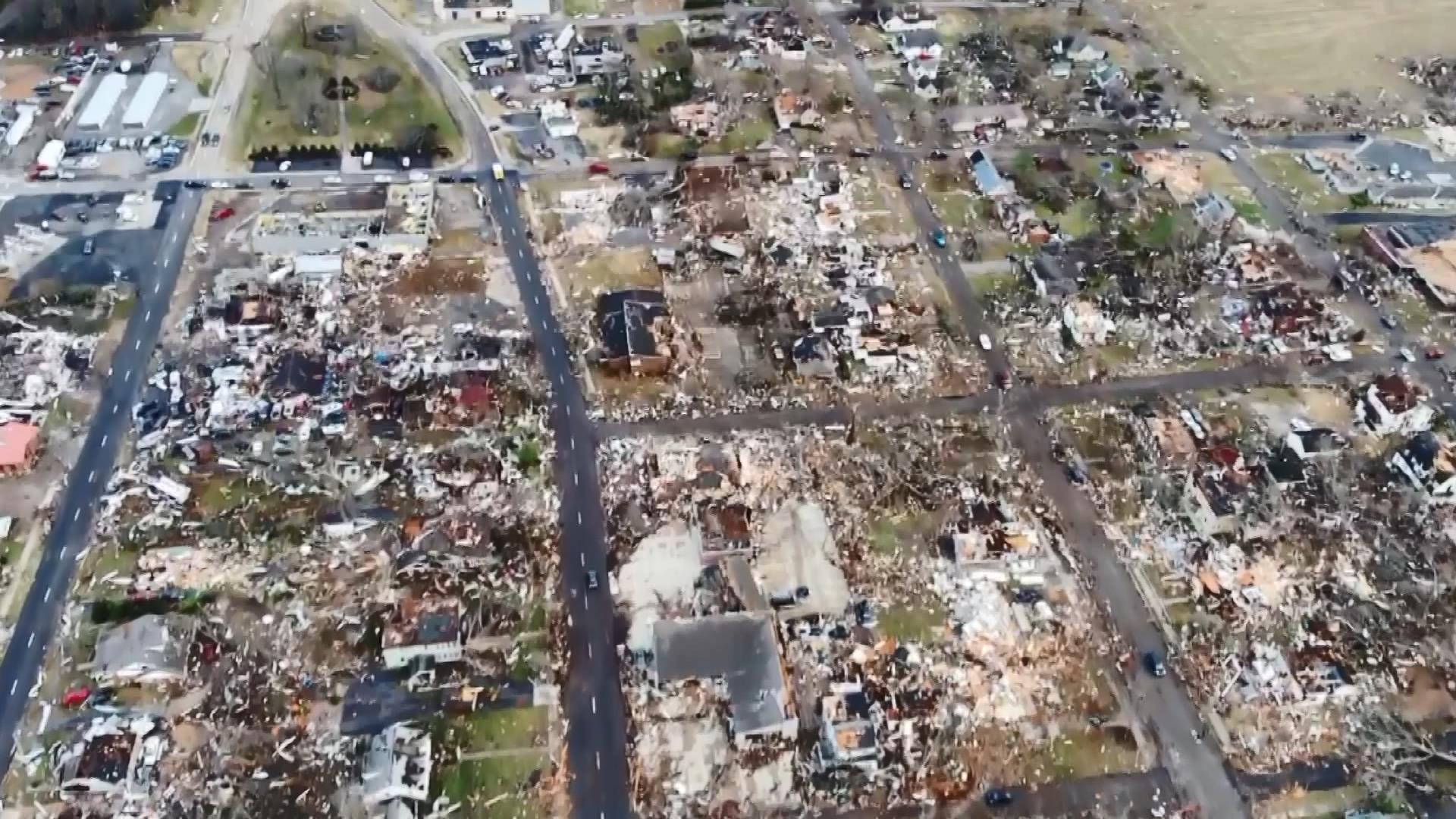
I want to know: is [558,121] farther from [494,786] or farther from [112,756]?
[112,756]

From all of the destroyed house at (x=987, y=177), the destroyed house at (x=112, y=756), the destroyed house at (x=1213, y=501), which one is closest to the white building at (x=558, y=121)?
the destroyed house at (x=987, y=177)

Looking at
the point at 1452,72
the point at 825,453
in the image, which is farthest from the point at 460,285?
the point at 1452,72

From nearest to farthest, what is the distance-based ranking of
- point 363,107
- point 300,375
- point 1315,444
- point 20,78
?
1. point 1315,444
2. point 300,375
3. point 363,107
4. point 20,78

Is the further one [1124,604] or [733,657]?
[1124,604]

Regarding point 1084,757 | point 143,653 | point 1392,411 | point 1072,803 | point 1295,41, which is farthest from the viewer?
point 1295,41

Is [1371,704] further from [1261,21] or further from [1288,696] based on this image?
[1261,21]

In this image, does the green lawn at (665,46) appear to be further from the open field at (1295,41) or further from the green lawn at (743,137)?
the open field at (1295,41)

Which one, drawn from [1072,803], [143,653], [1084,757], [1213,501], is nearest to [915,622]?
[1084,757]
